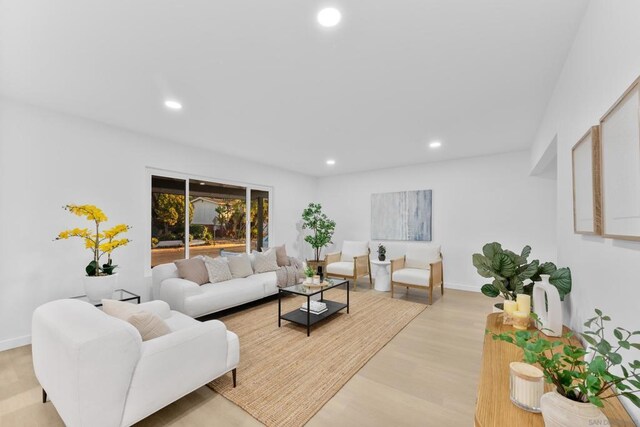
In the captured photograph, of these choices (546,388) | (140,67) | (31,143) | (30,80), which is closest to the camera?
(546,388)

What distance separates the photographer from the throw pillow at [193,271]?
357 cm

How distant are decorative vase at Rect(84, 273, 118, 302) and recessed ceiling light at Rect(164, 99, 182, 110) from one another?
191cm

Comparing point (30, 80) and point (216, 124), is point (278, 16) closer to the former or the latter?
point (216, 124)

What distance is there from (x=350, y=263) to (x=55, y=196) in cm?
448

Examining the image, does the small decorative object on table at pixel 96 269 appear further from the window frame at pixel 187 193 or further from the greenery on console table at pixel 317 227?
the greenery on console table at pixel 317 227

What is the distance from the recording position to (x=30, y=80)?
7.70 feet

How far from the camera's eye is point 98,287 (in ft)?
8.92

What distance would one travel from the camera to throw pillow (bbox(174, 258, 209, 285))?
11.7 ft

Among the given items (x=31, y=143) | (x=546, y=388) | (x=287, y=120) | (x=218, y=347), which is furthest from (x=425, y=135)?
(x=31, y=143)

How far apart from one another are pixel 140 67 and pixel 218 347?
90.3 inches

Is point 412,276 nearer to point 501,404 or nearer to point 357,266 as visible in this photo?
point 357,266

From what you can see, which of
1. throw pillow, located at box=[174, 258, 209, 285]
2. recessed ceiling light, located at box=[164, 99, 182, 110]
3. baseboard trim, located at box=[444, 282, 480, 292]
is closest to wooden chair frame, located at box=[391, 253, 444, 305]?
baseboard trim, located at box=[444, 282, 480, 292]

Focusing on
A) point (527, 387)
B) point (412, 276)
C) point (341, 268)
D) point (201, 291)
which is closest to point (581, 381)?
point (527, 387)

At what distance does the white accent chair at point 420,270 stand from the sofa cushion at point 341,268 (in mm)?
878
